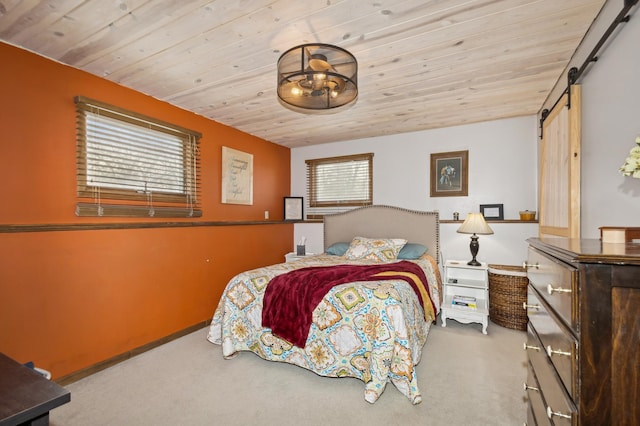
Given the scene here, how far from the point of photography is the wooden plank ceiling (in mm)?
1735

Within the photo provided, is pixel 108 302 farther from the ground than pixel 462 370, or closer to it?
farther from the ground

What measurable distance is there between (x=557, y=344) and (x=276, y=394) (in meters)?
1.82

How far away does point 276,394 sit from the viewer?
7.10 ft

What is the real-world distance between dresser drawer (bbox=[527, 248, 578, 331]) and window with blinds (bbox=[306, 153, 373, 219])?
3.39 meters

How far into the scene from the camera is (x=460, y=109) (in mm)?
3361

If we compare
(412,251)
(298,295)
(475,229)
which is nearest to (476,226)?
(475,229)

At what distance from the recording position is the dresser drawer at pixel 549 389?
0.85 m

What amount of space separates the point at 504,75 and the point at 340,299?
7.43 ft

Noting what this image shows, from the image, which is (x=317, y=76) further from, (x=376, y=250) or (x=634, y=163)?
(x=376, y=250)

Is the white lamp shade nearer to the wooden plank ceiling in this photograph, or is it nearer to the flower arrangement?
the wooden plank ceiling

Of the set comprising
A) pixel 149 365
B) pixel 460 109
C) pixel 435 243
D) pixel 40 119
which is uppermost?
pixel 460 109

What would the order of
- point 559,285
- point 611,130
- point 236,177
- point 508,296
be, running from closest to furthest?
point 559,285 < point 611,130 < point 508,296 < point 236,177

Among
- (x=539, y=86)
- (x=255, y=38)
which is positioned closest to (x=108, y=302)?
(x=255, y=38)

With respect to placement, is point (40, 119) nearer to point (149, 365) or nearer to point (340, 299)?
point (149, 365)
